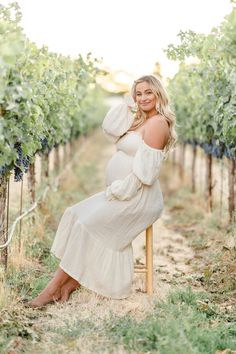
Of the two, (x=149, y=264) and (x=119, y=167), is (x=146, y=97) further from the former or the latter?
(x=149, y=264)

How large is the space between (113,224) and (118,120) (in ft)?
3.05

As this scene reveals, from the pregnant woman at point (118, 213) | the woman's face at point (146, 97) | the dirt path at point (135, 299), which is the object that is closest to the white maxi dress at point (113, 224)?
the pregnant woman at point (118, 213)

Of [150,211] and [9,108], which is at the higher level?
[9,108]

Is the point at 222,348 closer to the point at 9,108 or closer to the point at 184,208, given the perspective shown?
the point at 9,108

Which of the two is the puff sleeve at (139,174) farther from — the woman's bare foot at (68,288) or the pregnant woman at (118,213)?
the woman's bare foot at (68,288)

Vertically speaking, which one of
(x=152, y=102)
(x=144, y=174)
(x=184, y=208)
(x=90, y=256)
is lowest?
(x=184, y=208)

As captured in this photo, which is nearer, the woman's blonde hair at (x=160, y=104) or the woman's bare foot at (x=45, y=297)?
the woman's bare foot at (x=45, y=297)

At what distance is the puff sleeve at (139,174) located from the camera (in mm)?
5941

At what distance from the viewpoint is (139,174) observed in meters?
5.93

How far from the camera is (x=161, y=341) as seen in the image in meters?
4.70

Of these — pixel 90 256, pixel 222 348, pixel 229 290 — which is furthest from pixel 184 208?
pixel 222 348

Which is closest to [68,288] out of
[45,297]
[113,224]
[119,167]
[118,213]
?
[45,297]

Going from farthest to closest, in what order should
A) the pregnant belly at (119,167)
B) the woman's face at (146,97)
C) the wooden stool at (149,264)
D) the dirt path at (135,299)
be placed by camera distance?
the wooden stool at (149,264), the woman's face at (146,97), the pregnant belly at (119,167), the dirt path at (135,299)

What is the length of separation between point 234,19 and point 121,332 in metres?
3.19
